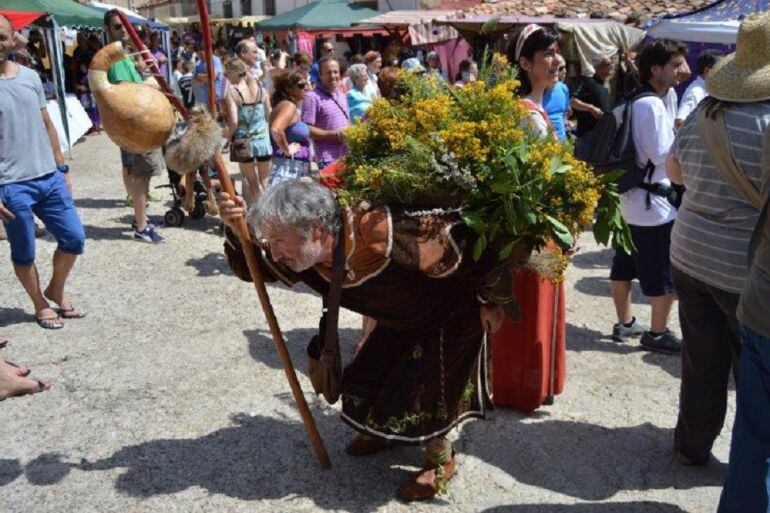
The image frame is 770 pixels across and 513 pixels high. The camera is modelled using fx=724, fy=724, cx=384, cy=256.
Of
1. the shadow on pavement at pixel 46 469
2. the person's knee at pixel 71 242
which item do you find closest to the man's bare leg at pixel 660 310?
the shadow on pavement at pixel 46 469

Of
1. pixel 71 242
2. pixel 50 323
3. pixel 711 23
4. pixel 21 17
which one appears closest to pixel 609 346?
pixel 71 242

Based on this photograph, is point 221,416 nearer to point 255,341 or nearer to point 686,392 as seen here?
point 255,341

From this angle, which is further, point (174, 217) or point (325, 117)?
point (174, 217)

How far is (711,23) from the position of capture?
8.64 meters

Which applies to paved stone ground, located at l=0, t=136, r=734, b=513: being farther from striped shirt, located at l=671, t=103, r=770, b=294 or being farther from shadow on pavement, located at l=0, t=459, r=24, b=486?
striped shirt, located at l=671, t=103, r=770, b=294

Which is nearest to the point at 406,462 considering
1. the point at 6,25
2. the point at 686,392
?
the point at 686,392

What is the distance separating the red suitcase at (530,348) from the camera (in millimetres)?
3580

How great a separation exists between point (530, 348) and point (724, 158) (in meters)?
1.35

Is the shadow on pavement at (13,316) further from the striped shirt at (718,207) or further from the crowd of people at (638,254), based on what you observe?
the striped shirt at (718,207)

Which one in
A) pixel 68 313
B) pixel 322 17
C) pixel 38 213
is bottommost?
→ pixel 68 313

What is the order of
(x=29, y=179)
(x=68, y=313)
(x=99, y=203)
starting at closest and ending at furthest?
(x=29, y=179) < (x=68, y=313) < (x=99, y=203)

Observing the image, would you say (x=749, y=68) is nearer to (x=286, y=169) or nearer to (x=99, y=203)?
(x=286, y=169)

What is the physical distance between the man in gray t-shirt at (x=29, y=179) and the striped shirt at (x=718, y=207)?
12.4 feet

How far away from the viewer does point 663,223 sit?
4281mm
